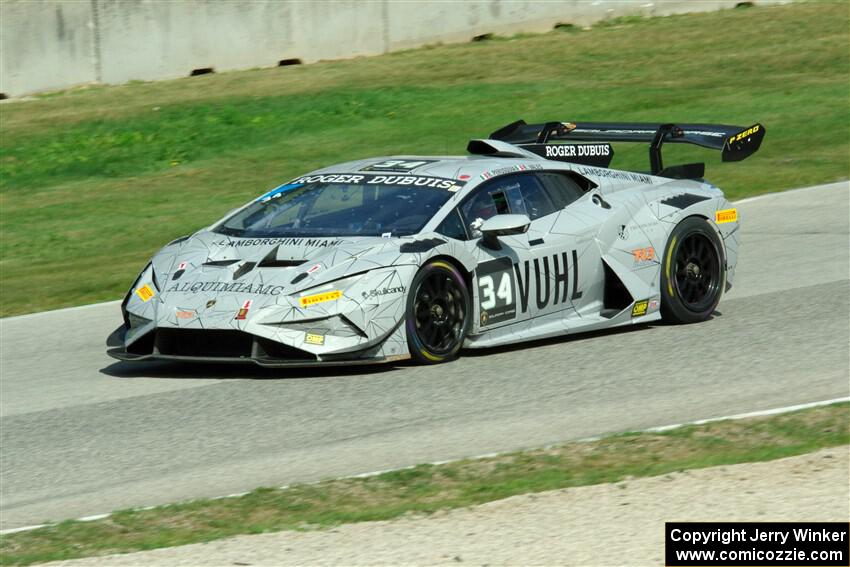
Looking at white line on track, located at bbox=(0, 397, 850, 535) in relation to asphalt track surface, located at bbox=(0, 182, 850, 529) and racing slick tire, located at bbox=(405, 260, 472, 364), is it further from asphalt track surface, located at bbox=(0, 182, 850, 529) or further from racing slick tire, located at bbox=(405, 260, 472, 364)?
racing slick tire, located at bbox=(405, 260, 472, 364)

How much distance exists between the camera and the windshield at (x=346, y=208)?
29.6ft

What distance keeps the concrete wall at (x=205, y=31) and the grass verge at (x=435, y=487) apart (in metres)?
15.6

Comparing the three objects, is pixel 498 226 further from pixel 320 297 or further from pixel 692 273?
pixel 692 273

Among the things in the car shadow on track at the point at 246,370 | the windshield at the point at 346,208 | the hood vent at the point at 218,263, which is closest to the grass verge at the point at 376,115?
the windshield at the point at 346,208

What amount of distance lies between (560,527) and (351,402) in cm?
266

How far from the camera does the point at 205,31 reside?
21.5 metres

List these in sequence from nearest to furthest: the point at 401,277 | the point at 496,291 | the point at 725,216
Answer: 1. the point at 401,277
2. the point at 496,291
3. the point at 725,216

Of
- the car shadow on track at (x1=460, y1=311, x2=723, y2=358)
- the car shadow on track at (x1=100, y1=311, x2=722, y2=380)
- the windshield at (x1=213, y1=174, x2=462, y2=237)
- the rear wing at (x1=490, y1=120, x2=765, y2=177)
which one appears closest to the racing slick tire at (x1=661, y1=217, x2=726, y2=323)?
the car shadow on track at (x1=460, y1=311, x2=723, y2=358)

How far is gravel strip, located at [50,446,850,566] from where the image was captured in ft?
17.2

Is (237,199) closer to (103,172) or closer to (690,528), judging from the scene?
(103,172)

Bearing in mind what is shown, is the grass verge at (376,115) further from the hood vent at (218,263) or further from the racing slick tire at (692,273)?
the racing slick tire at (692,273)

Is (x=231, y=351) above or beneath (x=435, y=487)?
above

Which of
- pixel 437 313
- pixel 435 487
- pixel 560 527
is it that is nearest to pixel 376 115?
pixel 437 313

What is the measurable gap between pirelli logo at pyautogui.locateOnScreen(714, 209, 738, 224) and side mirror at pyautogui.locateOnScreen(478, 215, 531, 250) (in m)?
2.04
